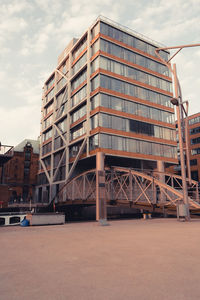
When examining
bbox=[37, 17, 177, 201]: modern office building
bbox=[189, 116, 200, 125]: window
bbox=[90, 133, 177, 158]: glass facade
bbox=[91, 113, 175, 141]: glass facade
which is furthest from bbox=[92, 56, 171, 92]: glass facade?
bbox=[189, 116, 200, 125]: window

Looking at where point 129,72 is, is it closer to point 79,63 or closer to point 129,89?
point 129,89

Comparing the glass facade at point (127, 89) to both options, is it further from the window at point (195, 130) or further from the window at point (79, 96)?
the window at point (195, 130)

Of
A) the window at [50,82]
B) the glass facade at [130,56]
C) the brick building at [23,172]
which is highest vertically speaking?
the window at [50,82]

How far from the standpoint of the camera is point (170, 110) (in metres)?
49.6

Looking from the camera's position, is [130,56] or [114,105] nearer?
[114,105]

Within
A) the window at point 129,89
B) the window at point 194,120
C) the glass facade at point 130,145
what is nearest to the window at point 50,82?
the window at point 129,89

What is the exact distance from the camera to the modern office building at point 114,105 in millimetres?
41375

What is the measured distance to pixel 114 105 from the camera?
42125 mm

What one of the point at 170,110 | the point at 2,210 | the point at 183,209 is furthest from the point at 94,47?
the point at 183,209

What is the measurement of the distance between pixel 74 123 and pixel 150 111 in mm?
15845

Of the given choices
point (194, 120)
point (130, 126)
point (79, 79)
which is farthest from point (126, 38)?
point (194, 120)

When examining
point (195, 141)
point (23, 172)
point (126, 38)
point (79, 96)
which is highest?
point (126, 38)

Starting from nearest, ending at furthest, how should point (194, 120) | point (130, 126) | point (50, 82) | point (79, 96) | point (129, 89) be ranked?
point (130, 126) → point (129, 89) → point (79, 96) → point (50, 82) → point (194, 120)

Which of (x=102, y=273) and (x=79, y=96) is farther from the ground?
(x=79, y=96)
